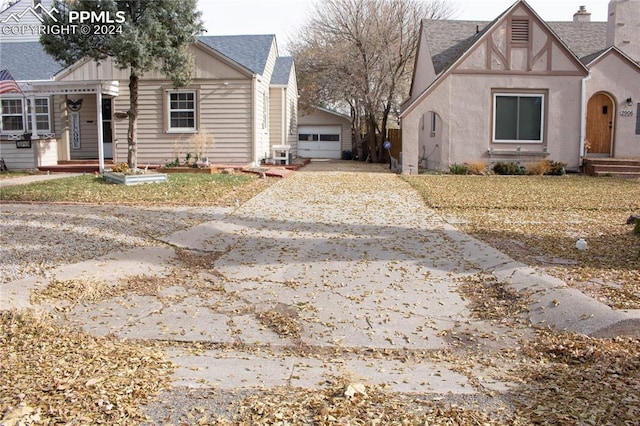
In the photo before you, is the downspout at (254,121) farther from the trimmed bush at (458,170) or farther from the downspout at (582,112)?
the downspout at (582,112)

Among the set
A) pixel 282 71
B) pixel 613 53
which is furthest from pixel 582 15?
pixel 282 71

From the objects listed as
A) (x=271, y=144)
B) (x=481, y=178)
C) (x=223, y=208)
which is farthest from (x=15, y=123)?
(x=481, y=178)

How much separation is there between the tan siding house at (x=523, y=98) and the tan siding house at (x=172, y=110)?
5.91 m

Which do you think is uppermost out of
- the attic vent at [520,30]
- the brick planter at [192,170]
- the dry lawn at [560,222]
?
the attic vent at [520,30]

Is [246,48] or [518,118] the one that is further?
[246,48]

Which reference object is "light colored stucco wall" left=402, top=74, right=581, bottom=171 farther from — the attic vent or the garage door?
the garage door

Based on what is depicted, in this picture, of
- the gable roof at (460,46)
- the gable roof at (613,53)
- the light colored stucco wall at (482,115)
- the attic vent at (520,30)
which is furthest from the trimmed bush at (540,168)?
the attic vent at (520,30)

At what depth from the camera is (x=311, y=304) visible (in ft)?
18.9

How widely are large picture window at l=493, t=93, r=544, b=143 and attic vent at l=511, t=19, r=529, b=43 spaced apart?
2004 mm

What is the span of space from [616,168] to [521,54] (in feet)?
17.3

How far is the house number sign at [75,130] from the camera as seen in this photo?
907 inches

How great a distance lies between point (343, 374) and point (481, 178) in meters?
16.1

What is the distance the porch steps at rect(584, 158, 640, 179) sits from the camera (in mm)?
20172

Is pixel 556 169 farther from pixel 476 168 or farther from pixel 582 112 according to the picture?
pixel 476 168
